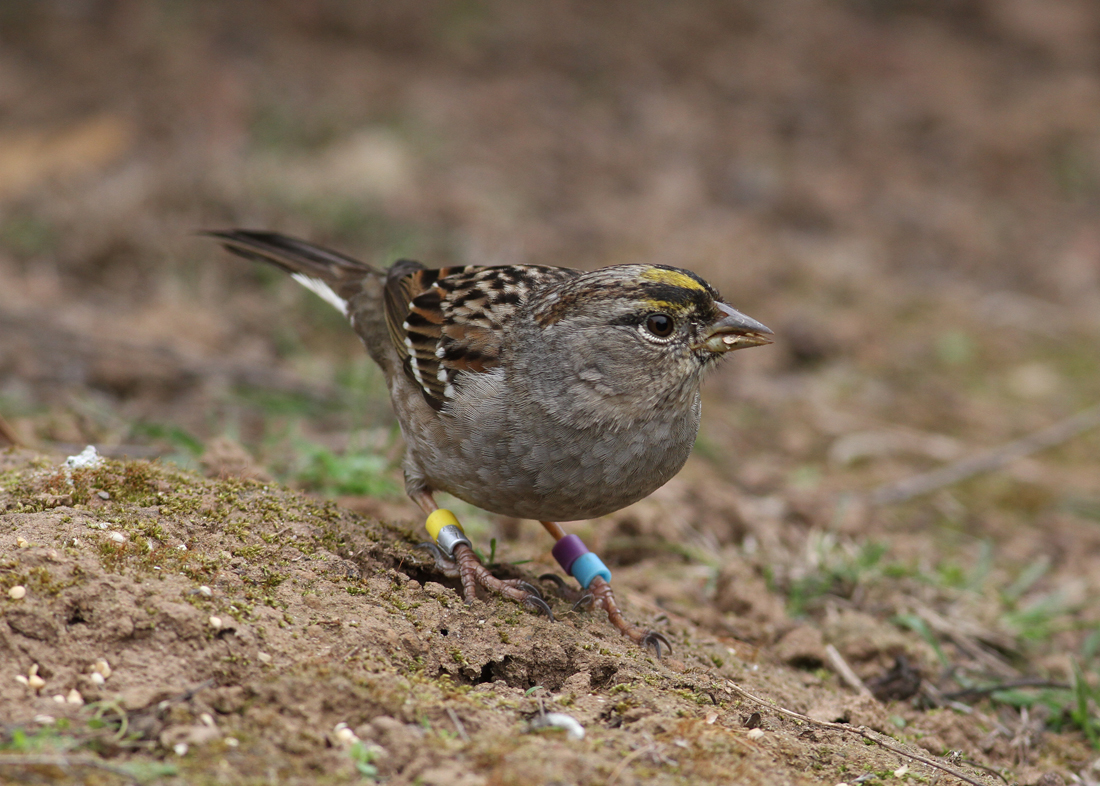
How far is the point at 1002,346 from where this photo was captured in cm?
886

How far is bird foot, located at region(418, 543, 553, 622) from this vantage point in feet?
12.3

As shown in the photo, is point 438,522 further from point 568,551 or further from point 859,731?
point 859,731

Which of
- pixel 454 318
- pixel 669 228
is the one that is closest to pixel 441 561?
pixel 454 318

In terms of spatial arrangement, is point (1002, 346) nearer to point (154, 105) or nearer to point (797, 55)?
point (797, 55)

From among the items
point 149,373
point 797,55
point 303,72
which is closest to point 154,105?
point 303,72

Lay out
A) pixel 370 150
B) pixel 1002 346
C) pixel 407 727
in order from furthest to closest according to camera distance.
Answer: pixel 370 150, pixel 1002 346, pixel 407 727

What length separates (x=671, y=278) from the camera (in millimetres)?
3896

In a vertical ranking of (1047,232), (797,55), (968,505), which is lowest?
(968,505)

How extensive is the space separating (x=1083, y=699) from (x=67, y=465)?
3883mm

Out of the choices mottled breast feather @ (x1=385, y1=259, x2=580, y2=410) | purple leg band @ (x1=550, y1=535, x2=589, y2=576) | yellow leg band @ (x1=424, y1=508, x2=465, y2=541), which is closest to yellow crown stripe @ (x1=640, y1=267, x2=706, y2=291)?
mottled breast feather @ (x1=385, y1=259, x2=580, y2=410)

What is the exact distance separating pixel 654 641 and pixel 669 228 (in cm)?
662

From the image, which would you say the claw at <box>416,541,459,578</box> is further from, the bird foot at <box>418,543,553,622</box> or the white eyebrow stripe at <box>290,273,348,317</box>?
the white eyebrow stripe at <box>290,273,348,317</box>

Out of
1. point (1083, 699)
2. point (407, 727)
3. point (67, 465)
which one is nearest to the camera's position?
point (407, 727)

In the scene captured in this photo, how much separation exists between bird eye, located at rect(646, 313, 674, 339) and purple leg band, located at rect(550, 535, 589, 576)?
894 millimetres
